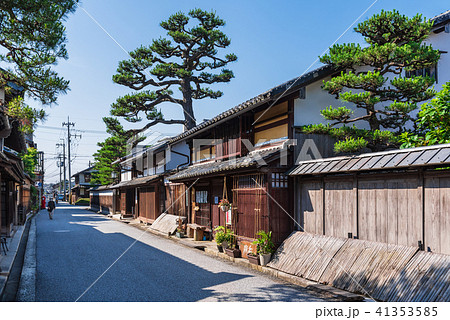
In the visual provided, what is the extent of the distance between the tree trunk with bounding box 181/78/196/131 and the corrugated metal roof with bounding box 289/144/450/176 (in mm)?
20321

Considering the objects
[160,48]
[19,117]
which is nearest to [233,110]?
[19,117]

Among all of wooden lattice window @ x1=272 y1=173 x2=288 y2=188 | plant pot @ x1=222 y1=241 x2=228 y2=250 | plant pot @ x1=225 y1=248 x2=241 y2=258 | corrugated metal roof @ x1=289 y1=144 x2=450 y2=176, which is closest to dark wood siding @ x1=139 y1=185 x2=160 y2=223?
plant pot @ x1=222 y1=241 x2=228 y2=250

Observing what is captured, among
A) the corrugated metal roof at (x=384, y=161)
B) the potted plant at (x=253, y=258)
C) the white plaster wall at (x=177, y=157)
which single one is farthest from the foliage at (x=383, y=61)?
the white plaster wall at (x=177, y=157)

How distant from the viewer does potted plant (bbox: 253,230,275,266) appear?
1155 cm

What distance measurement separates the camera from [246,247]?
13.1 m

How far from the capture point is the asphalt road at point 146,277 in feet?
27.3

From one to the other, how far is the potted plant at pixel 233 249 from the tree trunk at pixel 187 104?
1819 cm

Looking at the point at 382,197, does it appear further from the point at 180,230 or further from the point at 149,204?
the point at 149,204

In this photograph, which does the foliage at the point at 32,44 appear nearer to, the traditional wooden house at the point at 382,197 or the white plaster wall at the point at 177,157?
the traditional wooden house at the point at 382,197

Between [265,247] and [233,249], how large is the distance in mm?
2232

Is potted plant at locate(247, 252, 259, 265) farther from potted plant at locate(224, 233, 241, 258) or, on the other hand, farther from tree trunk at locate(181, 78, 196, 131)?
tree trunk at locate(181, 78, 196, 131)

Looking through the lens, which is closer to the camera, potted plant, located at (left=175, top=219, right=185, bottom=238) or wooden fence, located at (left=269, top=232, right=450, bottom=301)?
wooden fence, located at (left=269, top=232, right=450, bottom=301)

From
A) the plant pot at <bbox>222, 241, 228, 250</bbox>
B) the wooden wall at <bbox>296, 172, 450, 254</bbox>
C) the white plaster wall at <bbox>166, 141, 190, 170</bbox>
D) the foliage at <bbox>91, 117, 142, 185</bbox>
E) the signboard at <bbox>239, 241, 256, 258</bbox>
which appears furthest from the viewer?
the foliage at <bbox>91, 117, 142, 185</bbox>

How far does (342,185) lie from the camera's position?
10.3 m
